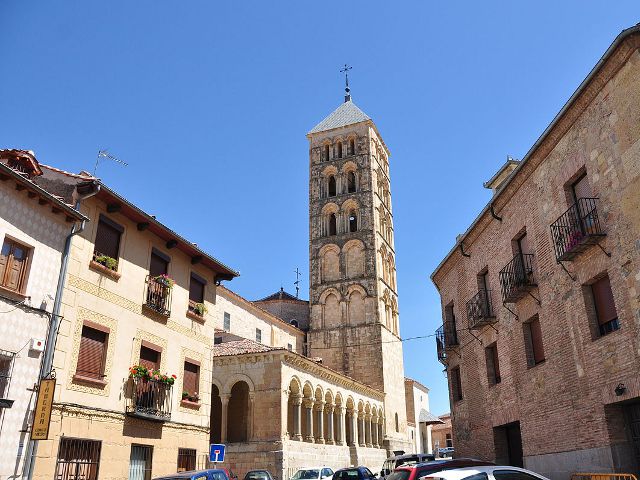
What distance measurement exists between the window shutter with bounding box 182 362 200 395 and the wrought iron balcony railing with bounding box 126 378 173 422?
1551 mm

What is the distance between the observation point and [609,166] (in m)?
12.7

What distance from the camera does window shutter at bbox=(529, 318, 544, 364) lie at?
16.3 m

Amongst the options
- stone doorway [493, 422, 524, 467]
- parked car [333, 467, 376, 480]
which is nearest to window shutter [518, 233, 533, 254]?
stone doorway [493, 422, 524, 467]

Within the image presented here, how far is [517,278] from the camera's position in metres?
16.8

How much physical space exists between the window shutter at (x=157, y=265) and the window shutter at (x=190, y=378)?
3261 millimetres

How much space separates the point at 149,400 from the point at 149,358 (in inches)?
53.7

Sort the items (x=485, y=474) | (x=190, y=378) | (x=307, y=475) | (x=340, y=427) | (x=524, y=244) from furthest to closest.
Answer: (x=340, y=427), (x=307, y=475), (x=190, y=378), (x=524, y=244), (x=485, y=474)

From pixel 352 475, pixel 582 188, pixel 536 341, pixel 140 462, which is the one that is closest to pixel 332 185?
pixel 352 475

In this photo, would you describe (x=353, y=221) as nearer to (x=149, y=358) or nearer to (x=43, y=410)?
(x=149, y=358)

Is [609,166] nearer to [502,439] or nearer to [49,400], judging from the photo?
[502,439]

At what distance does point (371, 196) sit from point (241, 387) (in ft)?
87.5

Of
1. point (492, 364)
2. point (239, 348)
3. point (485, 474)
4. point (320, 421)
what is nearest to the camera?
point (485, 474)

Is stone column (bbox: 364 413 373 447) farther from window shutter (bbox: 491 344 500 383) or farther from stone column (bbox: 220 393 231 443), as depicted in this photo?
window shutter (bbox: 491 344 500 383)

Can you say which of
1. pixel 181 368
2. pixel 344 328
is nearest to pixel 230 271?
pixel 181 368
